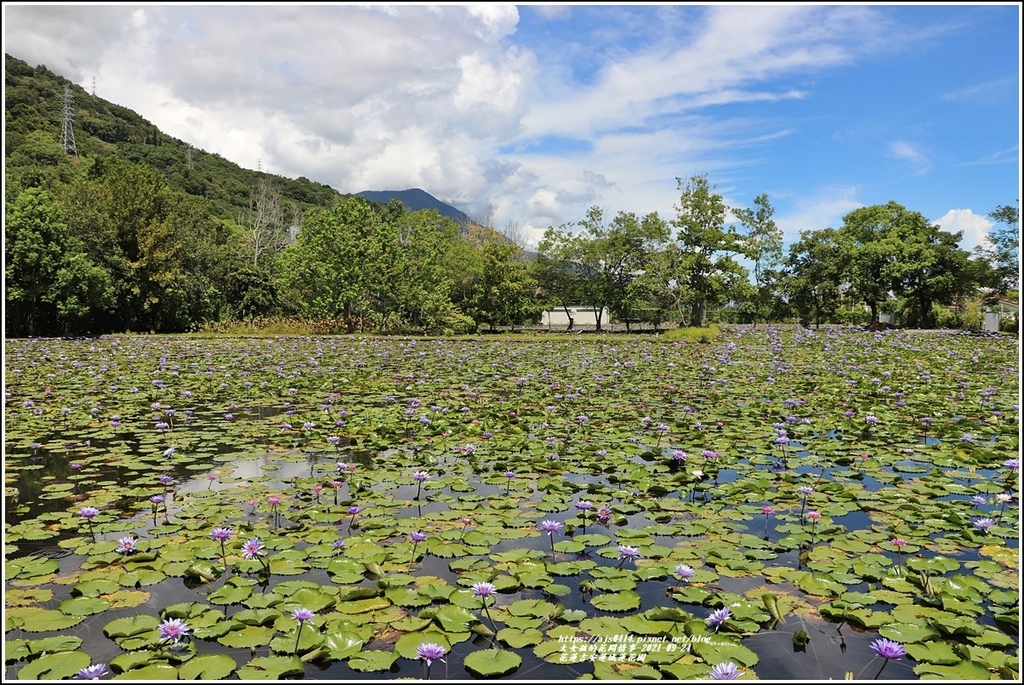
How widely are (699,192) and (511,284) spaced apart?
1131cm

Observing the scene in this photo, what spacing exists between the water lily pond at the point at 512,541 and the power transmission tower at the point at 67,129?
144ft

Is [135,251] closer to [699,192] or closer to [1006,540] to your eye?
[699,192]

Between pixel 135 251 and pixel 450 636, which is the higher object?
pixel 135 251

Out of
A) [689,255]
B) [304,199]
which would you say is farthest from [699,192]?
[304,199]

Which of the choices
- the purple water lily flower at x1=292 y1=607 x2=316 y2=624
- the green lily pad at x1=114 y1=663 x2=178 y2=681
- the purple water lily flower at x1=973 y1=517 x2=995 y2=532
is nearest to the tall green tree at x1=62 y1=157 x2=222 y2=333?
the green lily pad at x1=114 y1=663 x2=178 y2=681

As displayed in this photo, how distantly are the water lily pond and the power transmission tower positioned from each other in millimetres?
43835

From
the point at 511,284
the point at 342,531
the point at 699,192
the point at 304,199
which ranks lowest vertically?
the point at 342,531

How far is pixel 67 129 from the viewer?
43.0 metres

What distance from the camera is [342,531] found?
3.76m

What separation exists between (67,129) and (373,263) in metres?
32.5

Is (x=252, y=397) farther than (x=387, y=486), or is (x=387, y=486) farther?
(x=252, y=397)

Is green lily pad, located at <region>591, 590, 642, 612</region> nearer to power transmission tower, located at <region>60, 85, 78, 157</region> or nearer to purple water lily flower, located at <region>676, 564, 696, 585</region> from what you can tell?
purple water lily flower, located at <region>676, 564, 696, 585</region>

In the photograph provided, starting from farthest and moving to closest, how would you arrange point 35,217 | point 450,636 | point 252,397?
point 35,217 → point 252,397 → point 450,636

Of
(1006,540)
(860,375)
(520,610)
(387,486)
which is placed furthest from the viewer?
(860,375)
